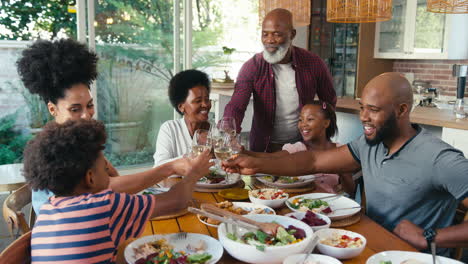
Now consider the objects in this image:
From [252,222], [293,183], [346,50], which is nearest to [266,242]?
[252,222]

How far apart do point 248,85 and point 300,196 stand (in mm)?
1471

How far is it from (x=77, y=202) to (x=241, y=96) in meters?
2.07

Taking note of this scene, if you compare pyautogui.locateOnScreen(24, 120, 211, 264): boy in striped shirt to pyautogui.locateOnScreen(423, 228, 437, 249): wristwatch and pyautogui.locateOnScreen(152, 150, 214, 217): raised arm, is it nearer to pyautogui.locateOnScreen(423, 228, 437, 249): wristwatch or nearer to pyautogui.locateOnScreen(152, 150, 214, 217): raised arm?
pyautogui.locateOnScreen(152, 150, 214, 217): raised arm

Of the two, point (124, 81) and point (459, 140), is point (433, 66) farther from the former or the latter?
point (124, 81)

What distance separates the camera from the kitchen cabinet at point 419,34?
4992mm

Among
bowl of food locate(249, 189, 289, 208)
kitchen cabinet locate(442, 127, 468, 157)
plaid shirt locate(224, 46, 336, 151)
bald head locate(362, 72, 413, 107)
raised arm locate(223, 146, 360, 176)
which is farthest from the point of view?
kitchen cabinet locate(442, 127, 468, 157)

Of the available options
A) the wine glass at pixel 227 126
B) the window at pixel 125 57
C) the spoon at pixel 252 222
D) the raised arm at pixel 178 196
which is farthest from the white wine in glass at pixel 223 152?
the window at pixel 125 57

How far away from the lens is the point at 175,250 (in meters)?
1.30

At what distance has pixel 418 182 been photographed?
1.68m

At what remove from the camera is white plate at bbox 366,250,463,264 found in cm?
121

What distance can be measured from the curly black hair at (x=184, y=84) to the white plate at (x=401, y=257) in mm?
1661

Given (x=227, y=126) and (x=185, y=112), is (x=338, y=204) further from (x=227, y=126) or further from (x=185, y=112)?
(x=185, y=112)

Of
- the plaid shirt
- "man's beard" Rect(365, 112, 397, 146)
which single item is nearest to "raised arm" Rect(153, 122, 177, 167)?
the plaid shirt

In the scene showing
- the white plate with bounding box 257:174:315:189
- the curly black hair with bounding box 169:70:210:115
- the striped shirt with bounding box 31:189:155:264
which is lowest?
the white plate with bounding box 257:174:315:189
